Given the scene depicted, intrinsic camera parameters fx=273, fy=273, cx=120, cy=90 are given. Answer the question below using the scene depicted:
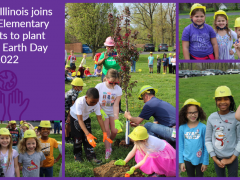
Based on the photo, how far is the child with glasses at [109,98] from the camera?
15.4ft

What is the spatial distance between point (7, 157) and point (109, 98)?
1874 mm

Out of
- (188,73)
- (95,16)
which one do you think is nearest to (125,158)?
(188,73)

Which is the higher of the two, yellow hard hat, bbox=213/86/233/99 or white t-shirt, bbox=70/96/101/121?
yellow hard hat, bbox=213/86/233/99

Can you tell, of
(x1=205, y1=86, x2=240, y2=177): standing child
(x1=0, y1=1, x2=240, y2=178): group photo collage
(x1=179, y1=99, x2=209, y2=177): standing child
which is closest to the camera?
(x1=205, y1=86, x2=240, y2=177): standing child

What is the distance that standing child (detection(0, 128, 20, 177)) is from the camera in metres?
3.91

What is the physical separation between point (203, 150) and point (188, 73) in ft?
4.33

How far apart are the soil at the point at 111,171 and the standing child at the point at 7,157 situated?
3.84ft

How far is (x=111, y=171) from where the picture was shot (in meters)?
4.05

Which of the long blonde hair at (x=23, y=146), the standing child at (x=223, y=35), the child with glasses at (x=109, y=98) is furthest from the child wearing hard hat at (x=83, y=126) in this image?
the standing child at (x=223, y=35)

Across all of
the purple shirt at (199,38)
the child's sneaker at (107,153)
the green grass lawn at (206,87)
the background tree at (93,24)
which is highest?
the background tree at (93,24)

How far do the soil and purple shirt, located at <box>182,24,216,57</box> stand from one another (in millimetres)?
1974

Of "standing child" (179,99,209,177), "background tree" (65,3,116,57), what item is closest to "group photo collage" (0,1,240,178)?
"standing child" (179,99,209,177)

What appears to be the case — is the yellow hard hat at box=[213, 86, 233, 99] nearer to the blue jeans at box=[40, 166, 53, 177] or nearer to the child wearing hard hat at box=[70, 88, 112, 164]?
the child wearing hard hat at box=[70, 88, 112, 164]

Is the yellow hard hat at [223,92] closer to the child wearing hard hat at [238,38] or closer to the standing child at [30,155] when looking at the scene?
the child wearing hard hat at [238,38]
